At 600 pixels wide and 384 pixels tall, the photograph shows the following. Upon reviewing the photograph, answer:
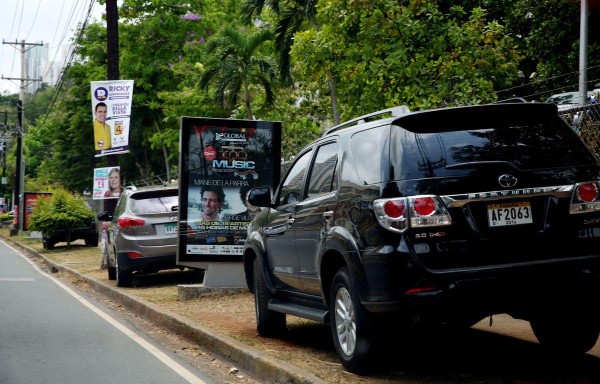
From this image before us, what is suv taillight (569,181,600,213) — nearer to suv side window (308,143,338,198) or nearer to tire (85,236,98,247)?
suv side window (308,143,338,198)

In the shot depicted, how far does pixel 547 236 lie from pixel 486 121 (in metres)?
0.96

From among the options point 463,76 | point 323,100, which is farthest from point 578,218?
point 323,100

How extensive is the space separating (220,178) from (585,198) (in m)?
7.79

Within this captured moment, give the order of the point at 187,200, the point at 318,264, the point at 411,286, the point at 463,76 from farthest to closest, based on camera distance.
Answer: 1. the point at 463,76
2. the point at 187,200
3. the point at 318,264
4. the point at 411,286

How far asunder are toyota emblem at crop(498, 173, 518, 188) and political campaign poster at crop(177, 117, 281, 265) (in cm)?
735

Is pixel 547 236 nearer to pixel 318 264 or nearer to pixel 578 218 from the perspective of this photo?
pixel 578 218

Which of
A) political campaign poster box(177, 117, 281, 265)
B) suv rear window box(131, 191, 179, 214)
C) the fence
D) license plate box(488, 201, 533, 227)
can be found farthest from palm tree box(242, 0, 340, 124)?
license plate box(488, 201, 533, 227)

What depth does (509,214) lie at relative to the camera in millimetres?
5949

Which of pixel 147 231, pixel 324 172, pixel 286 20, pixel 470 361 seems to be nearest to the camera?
pixel 470 361

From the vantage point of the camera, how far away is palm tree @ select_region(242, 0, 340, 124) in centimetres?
2527

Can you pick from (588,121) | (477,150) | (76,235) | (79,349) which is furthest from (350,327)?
(76,235)

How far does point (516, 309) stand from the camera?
6035 millimetres

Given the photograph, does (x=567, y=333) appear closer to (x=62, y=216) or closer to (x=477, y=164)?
(x=477, y=164)

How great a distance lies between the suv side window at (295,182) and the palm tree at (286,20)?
52.9 feet
